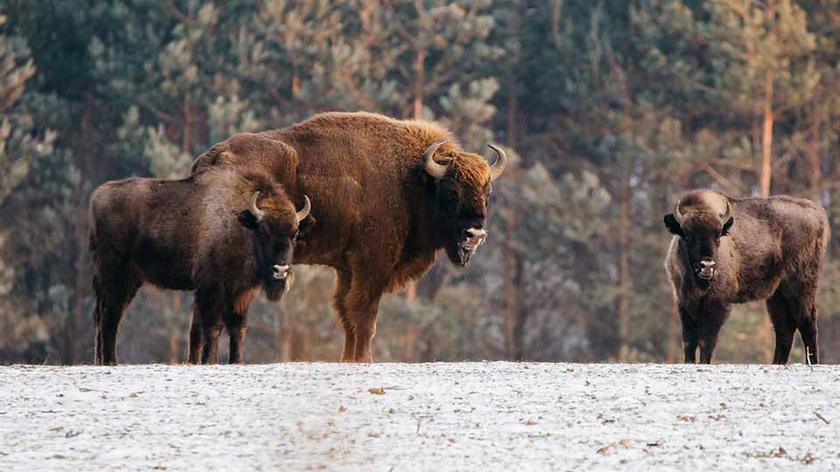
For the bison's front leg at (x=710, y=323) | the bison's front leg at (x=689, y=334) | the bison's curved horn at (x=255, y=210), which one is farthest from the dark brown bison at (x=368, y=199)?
the bison's front leg at (x=710, y=323)

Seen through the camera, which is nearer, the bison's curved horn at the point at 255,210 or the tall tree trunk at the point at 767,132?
the bison's curved horn at the point at 255,210

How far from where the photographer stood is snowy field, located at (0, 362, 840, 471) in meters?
8.97

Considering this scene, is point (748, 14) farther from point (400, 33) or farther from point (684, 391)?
point (684, 391)

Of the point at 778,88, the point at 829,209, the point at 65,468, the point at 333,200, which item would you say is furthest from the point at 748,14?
the point at 65,468

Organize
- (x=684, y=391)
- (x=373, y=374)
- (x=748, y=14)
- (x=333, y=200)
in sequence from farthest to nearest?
1. (x=748, y=14)
2. (x=333, y=200)
3. (x=373, y=374)
4. (x=684, y=391)

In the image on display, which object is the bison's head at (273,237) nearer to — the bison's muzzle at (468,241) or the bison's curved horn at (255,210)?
the bison's curved horn at (255,210)

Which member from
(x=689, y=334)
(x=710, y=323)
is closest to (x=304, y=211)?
(x=689, y=334)

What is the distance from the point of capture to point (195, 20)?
113 feet

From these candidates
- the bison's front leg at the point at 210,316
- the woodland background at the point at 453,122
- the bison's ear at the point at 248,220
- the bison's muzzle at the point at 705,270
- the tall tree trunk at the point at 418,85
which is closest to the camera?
the bison's front leg at the point at 210,316

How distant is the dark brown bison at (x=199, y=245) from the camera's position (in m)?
13.8

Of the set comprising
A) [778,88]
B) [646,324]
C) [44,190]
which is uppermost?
[778,88]

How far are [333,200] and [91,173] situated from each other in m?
21.5

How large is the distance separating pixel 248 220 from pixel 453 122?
21059 mm

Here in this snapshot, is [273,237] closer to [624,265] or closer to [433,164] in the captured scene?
[433,164]
